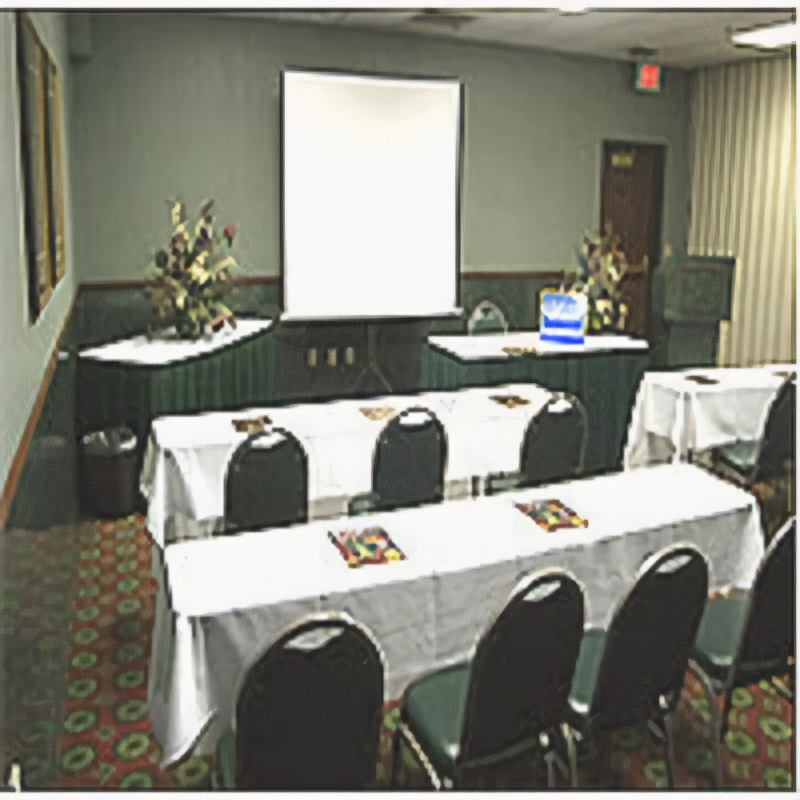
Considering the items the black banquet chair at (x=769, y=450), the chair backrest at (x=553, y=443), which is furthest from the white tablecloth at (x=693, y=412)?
the chair backrest at (x=553, y=443)

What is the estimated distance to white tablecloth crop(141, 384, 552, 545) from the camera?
11.3ft

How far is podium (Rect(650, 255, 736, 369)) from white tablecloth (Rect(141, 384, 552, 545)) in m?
1.93

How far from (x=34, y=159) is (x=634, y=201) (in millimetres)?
5482

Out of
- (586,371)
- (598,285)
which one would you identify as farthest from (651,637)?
(598,285)

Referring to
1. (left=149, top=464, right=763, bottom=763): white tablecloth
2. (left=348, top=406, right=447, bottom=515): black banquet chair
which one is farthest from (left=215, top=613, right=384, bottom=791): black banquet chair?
(left=348, top=406, right=447, bottom=515): black banquet chair

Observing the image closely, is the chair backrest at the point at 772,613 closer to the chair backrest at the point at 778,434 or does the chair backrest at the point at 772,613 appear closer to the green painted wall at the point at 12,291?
the chair backrest at the point at 778,434

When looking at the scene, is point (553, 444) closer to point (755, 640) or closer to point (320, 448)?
point (320, 448)

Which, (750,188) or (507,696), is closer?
(507,696)

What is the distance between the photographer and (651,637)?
7.23ft

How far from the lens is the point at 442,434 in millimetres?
3354

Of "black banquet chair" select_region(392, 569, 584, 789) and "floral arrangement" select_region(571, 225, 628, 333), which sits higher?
"floral arrangement" select_region(571, 225, 628, 333)

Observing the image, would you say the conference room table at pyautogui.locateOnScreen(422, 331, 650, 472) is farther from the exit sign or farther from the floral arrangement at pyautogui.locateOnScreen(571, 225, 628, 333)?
the exit sign

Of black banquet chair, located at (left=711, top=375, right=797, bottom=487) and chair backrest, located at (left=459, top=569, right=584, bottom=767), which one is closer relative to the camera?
chair backrest, located at (left=459, top=569, right=584, bottom=767)

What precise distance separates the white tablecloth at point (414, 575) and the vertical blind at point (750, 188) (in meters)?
3.86
